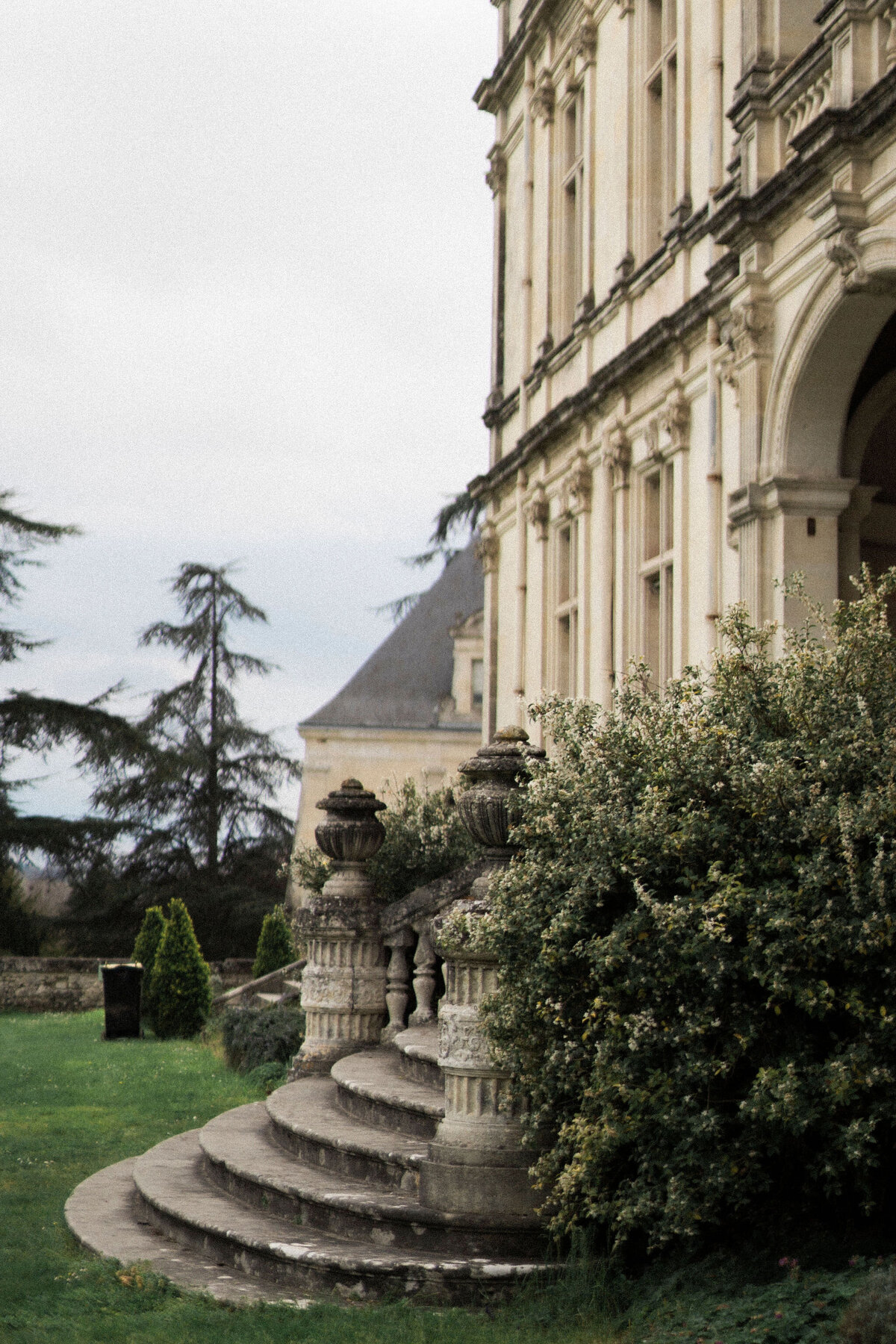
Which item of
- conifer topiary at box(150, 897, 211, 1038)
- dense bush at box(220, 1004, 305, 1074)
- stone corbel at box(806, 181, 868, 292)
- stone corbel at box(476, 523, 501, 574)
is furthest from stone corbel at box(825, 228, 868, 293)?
conifer topiary at box(150, 897, 211, 1038)

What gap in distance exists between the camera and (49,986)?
27312mm

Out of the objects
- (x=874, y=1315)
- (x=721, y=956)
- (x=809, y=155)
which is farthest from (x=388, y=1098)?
(x=809, y=155)

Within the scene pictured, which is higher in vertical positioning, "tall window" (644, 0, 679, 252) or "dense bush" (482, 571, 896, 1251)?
"tall window" (644, 0, 679, 252)

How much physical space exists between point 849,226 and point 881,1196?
19.9ft

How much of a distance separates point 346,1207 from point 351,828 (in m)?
4.30

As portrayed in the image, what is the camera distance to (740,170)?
11055mm

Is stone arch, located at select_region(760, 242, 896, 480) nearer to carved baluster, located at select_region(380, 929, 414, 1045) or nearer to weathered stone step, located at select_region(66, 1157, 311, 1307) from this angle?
carved baluster, located at select_region(380, 929, 414, 1045)

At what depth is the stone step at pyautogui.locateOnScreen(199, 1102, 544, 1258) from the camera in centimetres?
623

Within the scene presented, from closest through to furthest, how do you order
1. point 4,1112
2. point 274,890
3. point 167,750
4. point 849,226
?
1. point 849,226
2. point 4,1112
3. point 167,750
4. point 274,890

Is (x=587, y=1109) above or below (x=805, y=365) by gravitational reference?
below

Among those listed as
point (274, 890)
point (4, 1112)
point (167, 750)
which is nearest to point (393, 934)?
point (4, 1112)

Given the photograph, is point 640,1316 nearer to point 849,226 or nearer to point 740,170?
point 849,226

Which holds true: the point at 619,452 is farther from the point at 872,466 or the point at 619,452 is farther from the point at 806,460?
the point at 806,460

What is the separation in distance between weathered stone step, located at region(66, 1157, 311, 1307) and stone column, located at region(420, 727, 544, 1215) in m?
0.78
